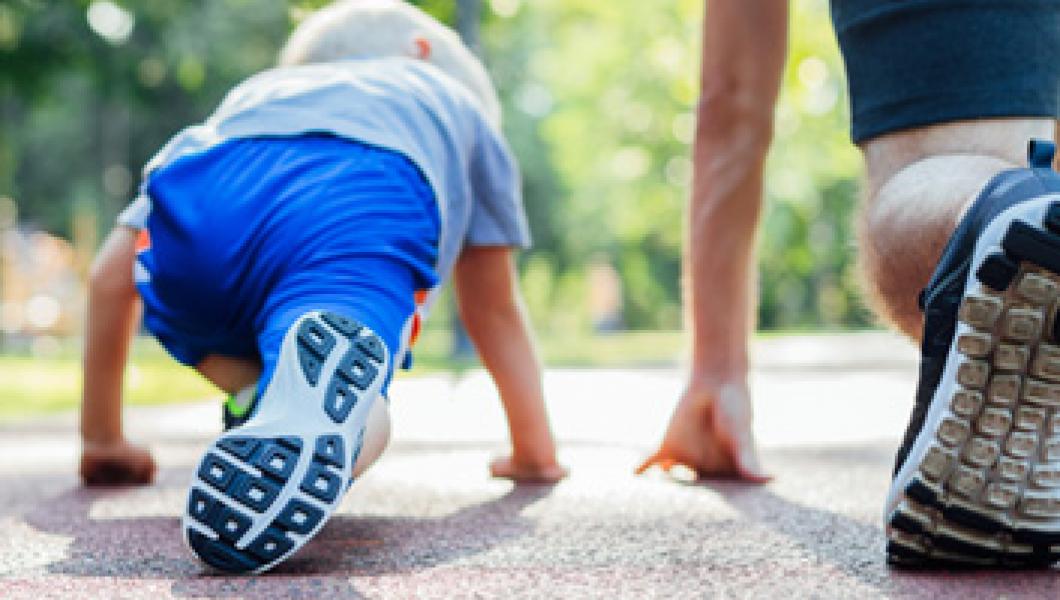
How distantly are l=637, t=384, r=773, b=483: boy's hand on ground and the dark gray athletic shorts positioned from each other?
1.04 m

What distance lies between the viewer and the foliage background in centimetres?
1413

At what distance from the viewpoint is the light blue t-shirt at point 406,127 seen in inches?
91.1

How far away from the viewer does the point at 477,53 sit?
309 inches

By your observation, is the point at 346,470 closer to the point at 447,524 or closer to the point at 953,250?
the point at 447,524

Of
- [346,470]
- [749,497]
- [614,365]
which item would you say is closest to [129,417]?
[749,497]

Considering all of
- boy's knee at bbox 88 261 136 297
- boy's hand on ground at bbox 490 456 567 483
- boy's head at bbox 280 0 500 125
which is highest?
boy's head at bbox 280 0 500 125

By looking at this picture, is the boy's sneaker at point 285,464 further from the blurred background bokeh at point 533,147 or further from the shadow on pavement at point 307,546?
the blurred background bokeh at point 533,147

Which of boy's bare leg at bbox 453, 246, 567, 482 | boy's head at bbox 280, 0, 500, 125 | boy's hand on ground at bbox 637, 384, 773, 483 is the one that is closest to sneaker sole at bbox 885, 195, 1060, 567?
boy's hand on ground at bbox 637, 384, 773, 483

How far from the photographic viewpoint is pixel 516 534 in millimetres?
2084

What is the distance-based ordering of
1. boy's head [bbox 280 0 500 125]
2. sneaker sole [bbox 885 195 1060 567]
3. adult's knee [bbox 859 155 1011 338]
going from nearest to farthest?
sneaker sole [bbox 885 195 1060 567], adult's knee [bbox 859 155 1011 338], boy's head [bbox 280 0 500 125]

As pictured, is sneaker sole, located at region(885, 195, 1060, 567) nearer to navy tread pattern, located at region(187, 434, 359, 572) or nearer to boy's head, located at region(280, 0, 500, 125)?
navy tread pattern, located at region(187, 434, 359, 572)

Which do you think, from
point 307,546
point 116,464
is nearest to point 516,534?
point 307,546

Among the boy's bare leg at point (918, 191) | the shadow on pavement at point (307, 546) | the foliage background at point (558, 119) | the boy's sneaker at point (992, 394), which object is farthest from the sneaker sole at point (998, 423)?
the foliage background at point (558, 119)

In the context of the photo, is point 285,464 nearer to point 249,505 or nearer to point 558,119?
point 249,505
